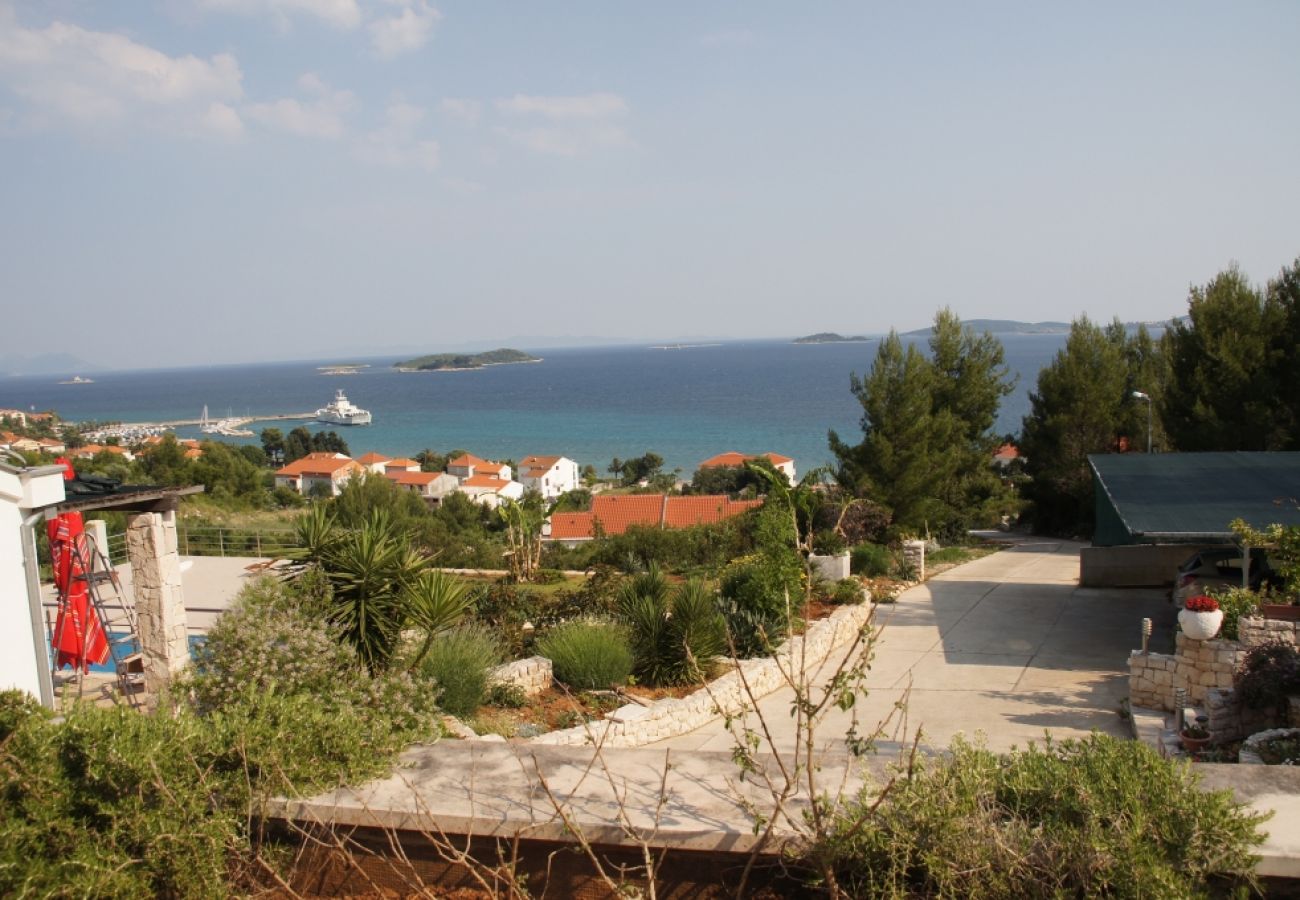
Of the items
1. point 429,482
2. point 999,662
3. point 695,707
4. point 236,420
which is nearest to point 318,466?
point 429,482

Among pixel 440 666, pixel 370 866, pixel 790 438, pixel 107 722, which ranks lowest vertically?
pixel 790 438

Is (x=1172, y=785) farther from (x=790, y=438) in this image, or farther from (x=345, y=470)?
(x=790, y=438)

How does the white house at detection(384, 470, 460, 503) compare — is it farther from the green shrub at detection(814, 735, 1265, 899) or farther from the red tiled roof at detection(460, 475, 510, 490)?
the green shrub at detection(814, 735, 1265, 899)

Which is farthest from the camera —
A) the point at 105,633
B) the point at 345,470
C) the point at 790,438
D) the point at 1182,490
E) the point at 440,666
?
the point at 790,438

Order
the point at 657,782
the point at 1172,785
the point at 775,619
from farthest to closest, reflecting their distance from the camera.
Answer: the point at 775,619 < the point at 657,782 < the point at 1172,785

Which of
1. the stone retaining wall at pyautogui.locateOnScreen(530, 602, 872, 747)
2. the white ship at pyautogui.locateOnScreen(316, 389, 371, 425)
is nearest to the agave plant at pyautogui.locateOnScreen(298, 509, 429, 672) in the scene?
the stone retaining wall at pyautogui.locateOnScreen(530, 602, 872, 747)

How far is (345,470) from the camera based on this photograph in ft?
240

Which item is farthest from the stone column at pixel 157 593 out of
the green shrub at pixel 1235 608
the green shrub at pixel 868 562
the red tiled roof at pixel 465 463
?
the red tiled roof at pixel 465 463

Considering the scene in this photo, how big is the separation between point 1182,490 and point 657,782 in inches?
486

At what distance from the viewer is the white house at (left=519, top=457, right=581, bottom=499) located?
269ft

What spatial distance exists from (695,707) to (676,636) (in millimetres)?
1116

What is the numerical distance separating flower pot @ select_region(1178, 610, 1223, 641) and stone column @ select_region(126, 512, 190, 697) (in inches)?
380

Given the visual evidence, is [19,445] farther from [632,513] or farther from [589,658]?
[632,513]

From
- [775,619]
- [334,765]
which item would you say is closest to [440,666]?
[334,765]
